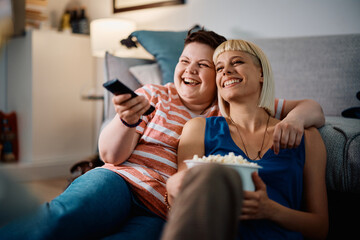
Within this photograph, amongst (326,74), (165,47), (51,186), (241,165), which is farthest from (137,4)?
(241,165)

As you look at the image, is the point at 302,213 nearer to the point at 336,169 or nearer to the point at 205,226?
the point at 336,169

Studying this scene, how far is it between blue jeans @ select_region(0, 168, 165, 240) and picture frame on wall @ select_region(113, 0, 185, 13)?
2.16m

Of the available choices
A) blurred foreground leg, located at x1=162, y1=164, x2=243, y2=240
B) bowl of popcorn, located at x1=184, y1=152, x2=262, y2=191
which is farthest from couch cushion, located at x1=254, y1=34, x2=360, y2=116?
blurred foreground leg, located at x1=162, y1=164, x2=243, y2=240

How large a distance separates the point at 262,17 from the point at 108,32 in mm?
1329

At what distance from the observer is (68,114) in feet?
11.0

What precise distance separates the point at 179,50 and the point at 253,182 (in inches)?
45.9

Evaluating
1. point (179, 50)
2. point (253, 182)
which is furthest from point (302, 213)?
point (179, 50)

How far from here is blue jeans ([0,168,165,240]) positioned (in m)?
0.78

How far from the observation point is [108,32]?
271cm

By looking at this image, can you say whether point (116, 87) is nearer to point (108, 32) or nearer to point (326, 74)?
point (326, 74)

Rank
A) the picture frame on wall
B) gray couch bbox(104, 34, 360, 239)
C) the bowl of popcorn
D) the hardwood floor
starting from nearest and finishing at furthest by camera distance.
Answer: the bowl of popcorn < gray couch bbox(104, 34, 360, 239) < the hardwood floor < the picture frame on wall

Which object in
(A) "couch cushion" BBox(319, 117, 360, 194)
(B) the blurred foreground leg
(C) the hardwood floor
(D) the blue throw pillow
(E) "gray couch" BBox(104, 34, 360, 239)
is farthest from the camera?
(C) the hardwood floor

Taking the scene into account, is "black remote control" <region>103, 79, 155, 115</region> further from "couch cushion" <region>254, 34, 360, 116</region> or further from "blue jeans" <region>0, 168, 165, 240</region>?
"couch cushion" <region>254, 34, 360, 116</region>

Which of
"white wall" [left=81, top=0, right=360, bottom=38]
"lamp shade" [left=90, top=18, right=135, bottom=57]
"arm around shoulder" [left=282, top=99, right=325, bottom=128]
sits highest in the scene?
"white wall" [left=81, top=0, right=360, bottom=38]
